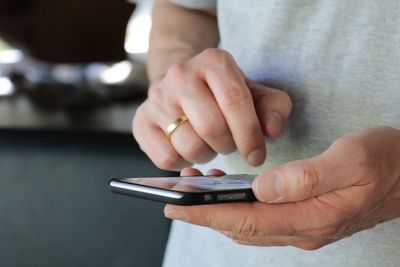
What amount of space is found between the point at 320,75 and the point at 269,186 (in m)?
0.16

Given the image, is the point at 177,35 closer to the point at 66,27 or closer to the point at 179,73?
the point at 179,73

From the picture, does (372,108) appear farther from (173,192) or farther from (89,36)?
(89,36)

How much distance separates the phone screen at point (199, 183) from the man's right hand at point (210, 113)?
36mm

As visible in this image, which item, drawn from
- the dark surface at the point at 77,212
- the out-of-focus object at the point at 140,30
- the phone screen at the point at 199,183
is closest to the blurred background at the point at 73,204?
the dark surface at the point at 77,212

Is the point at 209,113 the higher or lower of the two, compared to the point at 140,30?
higher

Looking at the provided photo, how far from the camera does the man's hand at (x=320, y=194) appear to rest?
48cm

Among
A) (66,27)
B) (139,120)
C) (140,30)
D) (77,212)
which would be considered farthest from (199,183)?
(140,30)

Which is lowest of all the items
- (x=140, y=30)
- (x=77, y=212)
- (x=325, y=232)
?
(x=140, y=30)

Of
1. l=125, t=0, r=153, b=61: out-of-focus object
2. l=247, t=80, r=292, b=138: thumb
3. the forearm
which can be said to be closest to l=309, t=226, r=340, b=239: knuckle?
l=247, t=80, r=292, b=138: thumb

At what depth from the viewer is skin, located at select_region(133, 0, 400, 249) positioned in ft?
1.59

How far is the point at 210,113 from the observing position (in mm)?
570

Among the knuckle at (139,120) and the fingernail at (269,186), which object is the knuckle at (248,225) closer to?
the fingernail at (269,186)

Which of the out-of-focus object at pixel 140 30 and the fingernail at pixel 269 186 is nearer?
the fingernail at pixel 269 186

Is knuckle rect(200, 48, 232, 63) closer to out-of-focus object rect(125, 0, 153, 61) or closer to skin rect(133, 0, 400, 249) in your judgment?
skin rect(133, 0, 400, 249)
